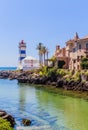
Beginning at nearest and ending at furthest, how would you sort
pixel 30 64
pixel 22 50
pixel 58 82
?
pixel 58 82 → pixel 30 64 → pixel 22 50

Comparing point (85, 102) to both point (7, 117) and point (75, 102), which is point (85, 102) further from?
point (7, 117)

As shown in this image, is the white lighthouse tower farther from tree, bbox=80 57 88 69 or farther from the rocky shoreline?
tree, bbox=80 57 88 69

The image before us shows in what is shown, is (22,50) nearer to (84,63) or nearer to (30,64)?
(30,64)

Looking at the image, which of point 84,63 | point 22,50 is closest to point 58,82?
point 84,63

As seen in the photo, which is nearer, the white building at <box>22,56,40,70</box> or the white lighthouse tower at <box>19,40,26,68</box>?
the white building at <box>22,56,40,70</box>

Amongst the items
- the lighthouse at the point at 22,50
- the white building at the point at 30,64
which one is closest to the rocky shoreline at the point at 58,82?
the white building at the point at 30,64

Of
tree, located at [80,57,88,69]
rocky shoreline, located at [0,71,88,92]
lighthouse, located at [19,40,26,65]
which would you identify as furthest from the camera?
lighthouse, located at [19,40,26,65]

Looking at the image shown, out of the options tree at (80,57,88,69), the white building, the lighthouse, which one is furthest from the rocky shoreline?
the lighthouse

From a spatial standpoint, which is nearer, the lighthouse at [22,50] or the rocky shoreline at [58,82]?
the rocky shoreline at [58,82]

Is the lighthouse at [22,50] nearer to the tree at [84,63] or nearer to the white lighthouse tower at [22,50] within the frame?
the white lighthouse tower at [22,50]

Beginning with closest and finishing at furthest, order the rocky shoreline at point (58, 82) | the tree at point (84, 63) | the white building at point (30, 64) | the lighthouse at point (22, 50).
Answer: the rocky shoreline at point (58, 82) → the tree at point (84, 63) → the white building at point (30, 64) → the lighthouse at point (22, 50)

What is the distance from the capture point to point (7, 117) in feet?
89.3

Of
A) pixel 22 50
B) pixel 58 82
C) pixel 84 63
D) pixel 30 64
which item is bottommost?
pixel 58 82

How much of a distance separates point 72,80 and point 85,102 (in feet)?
74.0
